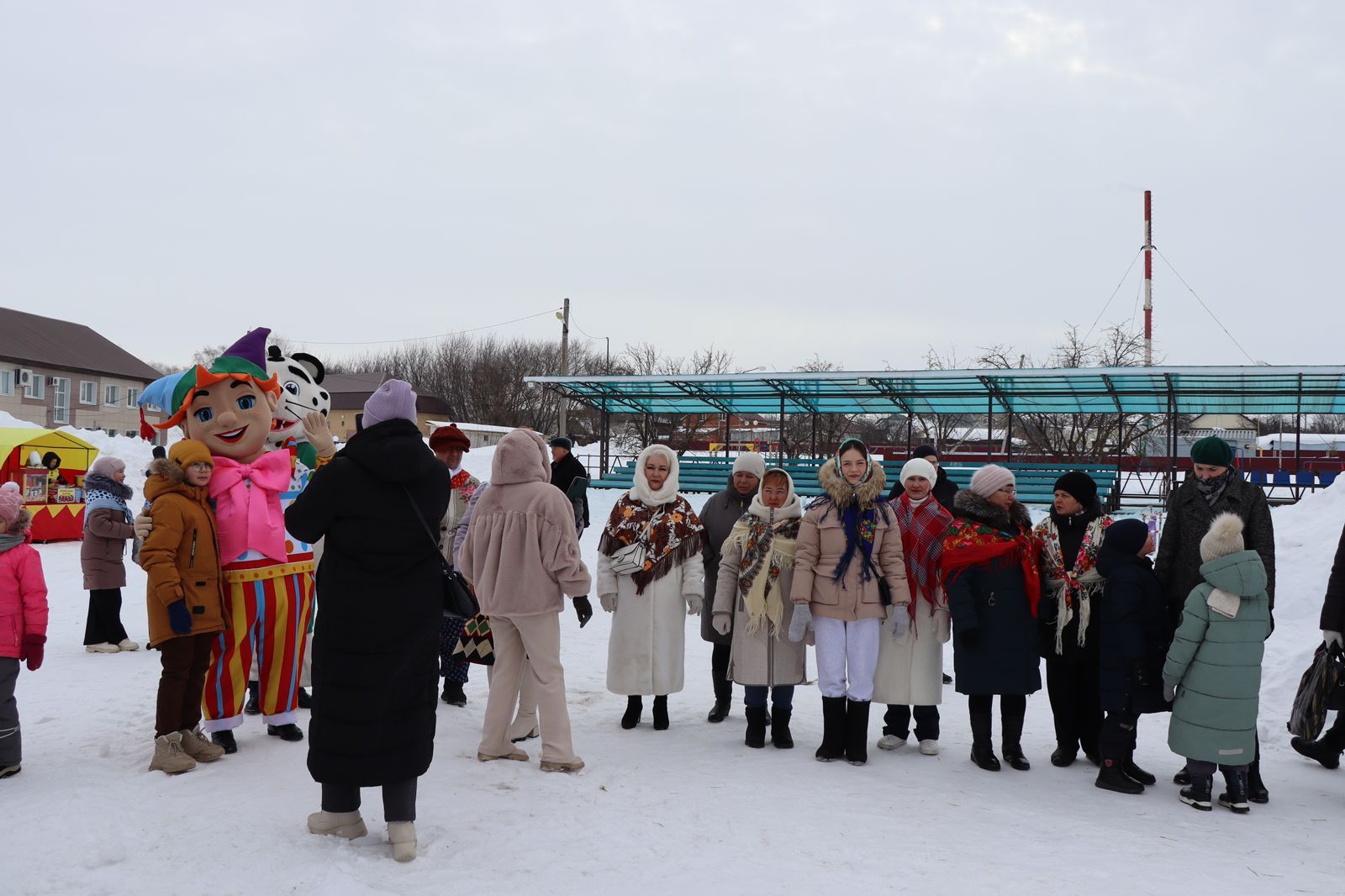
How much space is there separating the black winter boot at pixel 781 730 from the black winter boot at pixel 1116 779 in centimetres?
162

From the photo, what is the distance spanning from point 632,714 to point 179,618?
2.59 meters

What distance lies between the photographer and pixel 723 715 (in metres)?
6.18

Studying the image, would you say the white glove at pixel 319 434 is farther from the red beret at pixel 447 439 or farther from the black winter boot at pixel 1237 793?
the black winter boot at pixel 1237 793

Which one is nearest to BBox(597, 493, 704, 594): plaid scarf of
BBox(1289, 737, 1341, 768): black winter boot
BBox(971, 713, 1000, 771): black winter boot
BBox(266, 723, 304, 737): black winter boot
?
BBox(971, 713, 1000, 771): black winter boot

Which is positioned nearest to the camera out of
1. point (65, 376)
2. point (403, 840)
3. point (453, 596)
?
point (403, 840)

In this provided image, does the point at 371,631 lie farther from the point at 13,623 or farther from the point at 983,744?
the point at 983,744

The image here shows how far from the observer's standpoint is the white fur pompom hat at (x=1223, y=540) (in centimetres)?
463

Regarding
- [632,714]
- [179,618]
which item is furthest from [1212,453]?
[179,618]

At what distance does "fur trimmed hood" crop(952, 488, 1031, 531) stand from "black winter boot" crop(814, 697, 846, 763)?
1.24 m

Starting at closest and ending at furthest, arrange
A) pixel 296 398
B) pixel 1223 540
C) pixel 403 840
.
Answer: pixel 403 840
pixel 1223 540
pixel 296 398

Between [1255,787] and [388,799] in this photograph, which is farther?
[1255,787]

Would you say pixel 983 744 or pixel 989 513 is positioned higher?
pixel 989 513

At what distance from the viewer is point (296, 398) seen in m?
6.02

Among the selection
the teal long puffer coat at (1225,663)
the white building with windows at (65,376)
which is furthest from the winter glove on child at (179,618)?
the white building with windows at (65,376)
